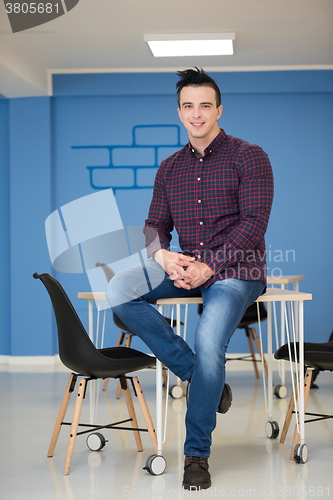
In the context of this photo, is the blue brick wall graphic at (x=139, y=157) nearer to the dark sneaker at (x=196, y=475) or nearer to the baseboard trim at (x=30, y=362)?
the baseboard trim at (x=30, y=362)

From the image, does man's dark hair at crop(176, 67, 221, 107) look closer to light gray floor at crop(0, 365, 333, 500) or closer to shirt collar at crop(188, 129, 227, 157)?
shirt collar at crop(188, 129, 227, 157)

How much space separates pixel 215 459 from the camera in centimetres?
258

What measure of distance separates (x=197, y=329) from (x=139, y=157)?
11.5ft

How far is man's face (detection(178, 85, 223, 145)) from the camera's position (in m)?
2.48

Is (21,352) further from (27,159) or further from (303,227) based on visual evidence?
(303,227)

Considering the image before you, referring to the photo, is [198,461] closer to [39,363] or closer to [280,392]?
[280,392]

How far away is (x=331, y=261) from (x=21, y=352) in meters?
2.96

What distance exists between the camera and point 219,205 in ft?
8.10

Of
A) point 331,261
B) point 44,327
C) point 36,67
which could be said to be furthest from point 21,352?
point 331,261

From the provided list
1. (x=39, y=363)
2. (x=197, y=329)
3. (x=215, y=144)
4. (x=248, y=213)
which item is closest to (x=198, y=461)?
(x=197, y=329)

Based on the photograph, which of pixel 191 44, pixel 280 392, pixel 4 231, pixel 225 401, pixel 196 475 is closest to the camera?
pixel 196 475

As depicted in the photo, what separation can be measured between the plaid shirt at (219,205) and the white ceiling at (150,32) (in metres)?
1.73

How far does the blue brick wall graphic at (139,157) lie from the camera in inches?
218

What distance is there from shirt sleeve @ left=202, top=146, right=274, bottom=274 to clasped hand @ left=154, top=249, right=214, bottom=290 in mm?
46
